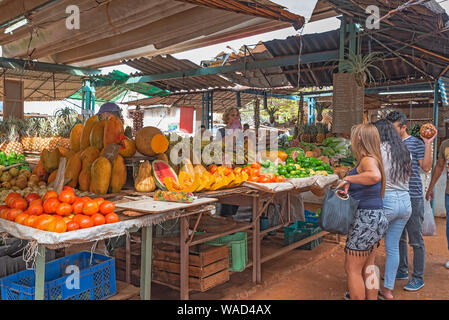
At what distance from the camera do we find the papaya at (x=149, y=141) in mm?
3604

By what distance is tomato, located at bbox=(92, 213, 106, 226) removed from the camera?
7.96 feet

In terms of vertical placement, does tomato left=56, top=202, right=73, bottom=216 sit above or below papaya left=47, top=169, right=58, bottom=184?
below

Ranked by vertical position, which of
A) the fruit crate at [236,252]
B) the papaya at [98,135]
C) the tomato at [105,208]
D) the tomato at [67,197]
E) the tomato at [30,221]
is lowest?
the fruit crate at [236,252]

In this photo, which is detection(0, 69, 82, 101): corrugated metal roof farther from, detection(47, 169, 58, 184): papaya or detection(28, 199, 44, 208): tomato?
detection(28, 199, 44, 208): tomato

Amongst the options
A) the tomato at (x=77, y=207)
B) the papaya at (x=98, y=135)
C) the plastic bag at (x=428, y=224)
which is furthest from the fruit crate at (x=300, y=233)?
the tomato at (x=77, y=207)

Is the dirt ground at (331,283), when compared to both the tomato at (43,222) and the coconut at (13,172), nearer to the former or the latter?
the tomato at (43,222)

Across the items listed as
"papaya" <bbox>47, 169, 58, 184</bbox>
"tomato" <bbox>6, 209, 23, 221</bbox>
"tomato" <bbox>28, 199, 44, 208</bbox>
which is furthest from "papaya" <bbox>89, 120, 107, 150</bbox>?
"tomato" <bbox>6, 209, 23, 221</bbox>

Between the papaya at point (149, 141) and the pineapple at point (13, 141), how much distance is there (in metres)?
3.44

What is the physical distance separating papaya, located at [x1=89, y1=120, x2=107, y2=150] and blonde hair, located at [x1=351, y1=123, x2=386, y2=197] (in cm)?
233

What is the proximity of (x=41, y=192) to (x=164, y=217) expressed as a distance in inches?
44.5

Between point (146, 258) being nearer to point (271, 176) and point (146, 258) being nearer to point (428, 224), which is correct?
point (271, 176)

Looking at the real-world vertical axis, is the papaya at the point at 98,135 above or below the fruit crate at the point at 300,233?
above

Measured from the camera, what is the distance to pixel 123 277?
12.7 feet
